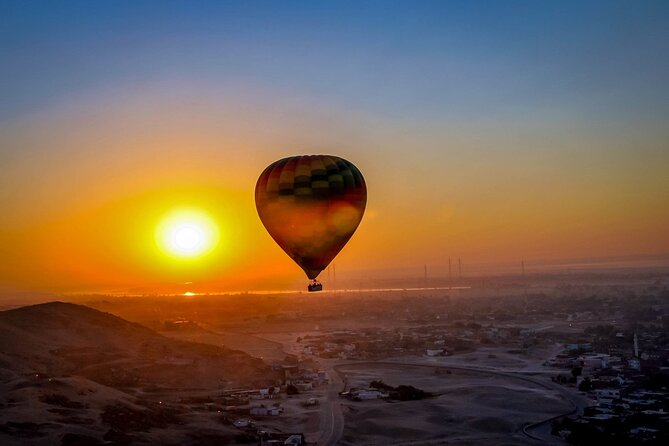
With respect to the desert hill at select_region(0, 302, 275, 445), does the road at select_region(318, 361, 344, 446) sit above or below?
below

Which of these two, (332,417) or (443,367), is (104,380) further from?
(443,367)

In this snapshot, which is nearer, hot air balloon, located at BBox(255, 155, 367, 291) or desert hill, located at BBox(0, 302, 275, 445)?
hot air balloon, located at BBox(255, 155, 367, 291)

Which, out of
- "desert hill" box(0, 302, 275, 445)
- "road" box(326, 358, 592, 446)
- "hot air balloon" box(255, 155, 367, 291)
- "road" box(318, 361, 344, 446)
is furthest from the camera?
"road" box(326, 358, 592, 446)

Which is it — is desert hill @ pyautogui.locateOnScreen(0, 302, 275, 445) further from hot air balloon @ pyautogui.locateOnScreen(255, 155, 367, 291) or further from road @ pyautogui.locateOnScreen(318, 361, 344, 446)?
hot air balloon @ pyautogui.locateOnScreen(255, 155, 367, 291)

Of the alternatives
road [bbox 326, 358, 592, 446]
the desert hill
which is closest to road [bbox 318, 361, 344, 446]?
road [bbox 326, 358, 592, 446]

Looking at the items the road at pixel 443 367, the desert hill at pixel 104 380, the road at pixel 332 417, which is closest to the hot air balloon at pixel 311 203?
the road at pixel 332 417

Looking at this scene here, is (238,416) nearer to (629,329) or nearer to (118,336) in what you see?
(118,336)
